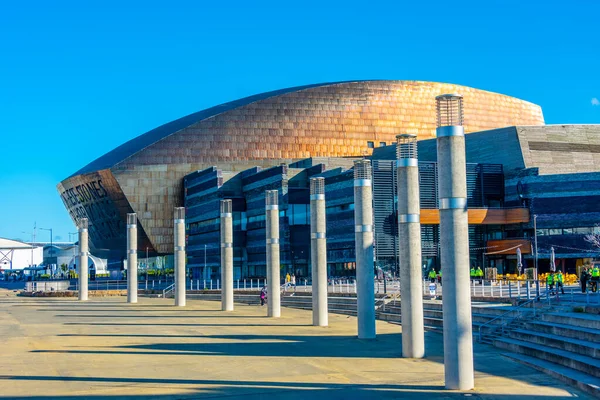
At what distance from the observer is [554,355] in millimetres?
20938

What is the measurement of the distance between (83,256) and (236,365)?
1728 inches

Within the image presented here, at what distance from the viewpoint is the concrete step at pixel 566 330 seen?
21.1 m

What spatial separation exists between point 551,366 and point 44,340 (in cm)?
1930

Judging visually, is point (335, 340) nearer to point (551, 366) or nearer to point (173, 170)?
point (551, 366)

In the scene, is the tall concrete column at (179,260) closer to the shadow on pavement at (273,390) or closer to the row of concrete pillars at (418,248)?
the row of concrete pillars at (418,248)

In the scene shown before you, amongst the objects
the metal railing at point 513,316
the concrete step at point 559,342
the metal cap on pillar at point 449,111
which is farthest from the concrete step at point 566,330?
the metal cap on pillar at point 449,111

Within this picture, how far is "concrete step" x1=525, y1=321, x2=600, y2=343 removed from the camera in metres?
21.1

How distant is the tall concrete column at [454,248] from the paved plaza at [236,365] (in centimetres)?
74

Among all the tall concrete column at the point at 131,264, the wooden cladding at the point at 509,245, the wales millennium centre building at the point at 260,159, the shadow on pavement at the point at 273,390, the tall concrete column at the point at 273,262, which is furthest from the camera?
the wales millennium centre building at the point at 260,159

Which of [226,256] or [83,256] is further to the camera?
[83,256]

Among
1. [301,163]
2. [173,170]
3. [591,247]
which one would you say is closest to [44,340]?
[591,247]

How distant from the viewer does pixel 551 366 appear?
20312 millimetres

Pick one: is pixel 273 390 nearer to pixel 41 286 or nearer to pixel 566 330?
pixel 566 330

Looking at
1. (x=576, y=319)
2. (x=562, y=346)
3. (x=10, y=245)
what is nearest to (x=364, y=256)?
(x=576, y=319)
